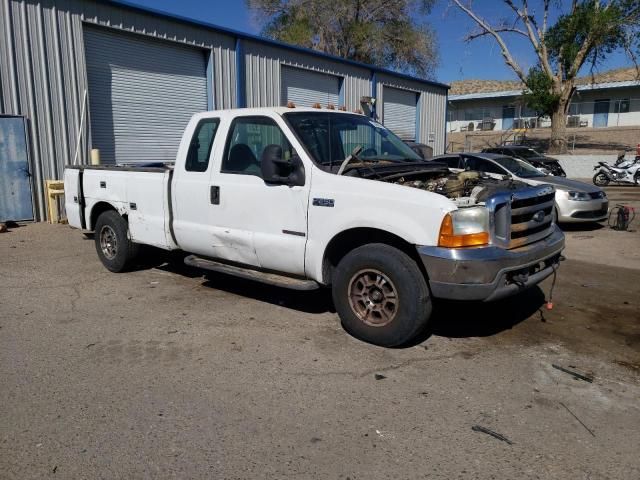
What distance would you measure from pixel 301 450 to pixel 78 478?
1.23 m

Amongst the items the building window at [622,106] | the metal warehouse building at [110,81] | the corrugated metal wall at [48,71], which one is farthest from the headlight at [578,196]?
the building window at [622,106]

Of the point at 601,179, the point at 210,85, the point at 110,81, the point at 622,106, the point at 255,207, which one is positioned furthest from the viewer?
the point at 622,106

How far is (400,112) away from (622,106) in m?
25.3

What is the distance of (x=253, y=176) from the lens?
18.0 feet

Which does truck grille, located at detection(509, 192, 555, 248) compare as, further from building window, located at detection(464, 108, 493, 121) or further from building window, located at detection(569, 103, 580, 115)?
building window, located at detection(464, 108, 493, 121)

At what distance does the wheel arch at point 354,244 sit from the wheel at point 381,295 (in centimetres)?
14

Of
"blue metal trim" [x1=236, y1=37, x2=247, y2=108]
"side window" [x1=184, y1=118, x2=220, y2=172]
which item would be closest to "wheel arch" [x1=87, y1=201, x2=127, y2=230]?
"side window" [x1=184, y1=118, x2=220, y2=172]

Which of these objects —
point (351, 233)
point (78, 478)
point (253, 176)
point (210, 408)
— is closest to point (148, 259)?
point (253, 176)

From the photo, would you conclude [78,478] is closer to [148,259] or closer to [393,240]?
[393,240]

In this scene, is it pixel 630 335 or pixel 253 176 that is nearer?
pixel 630 335

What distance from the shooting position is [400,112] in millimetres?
23984

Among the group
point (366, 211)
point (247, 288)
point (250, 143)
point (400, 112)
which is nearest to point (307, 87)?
point (400, 112)

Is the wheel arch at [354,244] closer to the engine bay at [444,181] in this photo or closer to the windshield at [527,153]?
the engine bay at [444,181]

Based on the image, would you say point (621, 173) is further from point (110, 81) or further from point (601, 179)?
point (110, 81)
